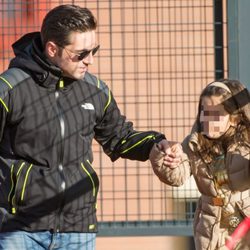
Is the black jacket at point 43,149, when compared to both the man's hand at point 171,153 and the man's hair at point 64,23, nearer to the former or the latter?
the man's hair at point 64,23

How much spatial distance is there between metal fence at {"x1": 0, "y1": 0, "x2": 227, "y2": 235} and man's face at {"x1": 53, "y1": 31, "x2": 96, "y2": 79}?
3172 mm

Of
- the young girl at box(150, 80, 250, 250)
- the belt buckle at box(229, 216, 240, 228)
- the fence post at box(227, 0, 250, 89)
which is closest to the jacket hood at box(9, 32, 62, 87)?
the young girl at box(150, 80, 250, 250)

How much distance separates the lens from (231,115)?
197 inches

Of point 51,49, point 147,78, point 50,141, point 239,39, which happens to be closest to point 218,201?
point 50,141

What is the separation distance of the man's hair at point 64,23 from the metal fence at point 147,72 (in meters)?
3.15

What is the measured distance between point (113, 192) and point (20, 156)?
3416 millimetres

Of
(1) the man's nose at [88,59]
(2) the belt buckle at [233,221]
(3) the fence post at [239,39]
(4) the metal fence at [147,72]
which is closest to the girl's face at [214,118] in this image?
(2) the belt buckle at [233,221]

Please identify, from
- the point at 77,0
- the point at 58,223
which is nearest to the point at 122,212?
the point at 77,0

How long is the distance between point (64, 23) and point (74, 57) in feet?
0.51

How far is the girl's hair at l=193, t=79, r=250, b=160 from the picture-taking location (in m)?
4.96

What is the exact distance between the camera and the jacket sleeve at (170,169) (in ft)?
14.8

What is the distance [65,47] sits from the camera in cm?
441

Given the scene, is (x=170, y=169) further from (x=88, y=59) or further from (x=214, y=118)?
(x=88, y=59)

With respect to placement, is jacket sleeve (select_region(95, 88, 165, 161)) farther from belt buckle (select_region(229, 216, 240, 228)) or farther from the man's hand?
belt buckle (select_region(229, 216, 240, 228))
